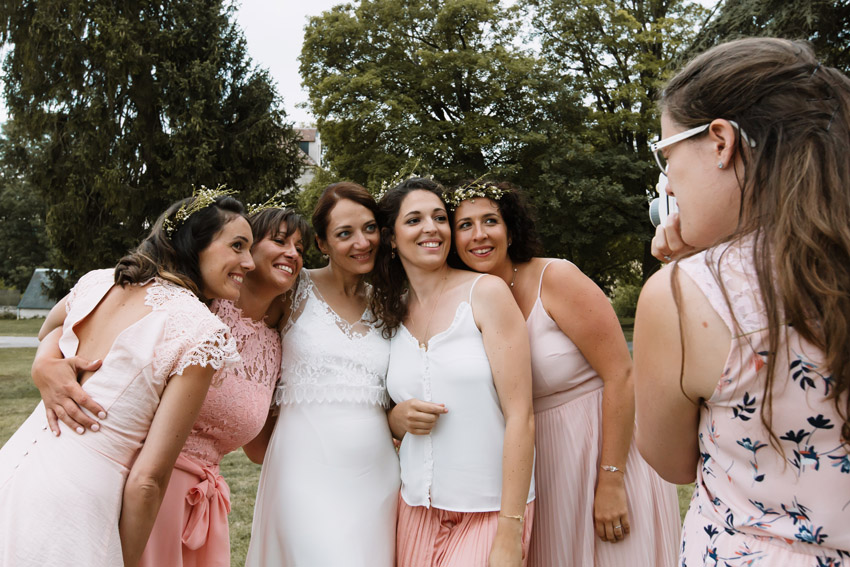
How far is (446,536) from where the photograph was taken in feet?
9.75

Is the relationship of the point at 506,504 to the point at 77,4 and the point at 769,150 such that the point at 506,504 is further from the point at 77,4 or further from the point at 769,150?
the point at 77,4

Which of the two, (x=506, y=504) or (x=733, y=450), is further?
(x=506, y=504)

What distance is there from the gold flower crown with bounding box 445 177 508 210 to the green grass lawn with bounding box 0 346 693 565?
3.88 metres

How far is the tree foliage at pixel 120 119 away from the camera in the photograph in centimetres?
2367

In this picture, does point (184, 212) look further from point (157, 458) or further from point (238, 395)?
point (157, 458)

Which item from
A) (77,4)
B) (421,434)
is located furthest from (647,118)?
(421,434)

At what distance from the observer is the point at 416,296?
347cm

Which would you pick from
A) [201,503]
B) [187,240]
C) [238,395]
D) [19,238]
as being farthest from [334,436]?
[19,238]

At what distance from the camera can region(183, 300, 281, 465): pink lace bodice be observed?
126 inches

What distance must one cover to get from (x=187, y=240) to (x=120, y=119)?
83.5ft

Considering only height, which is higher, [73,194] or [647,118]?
[647,118]

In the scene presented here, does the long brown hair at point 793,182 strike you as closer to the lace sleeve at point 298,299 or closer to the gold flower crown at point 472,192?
the gold flower crown at point 472,192

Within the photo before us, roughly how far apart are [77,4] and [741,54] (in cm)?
2748

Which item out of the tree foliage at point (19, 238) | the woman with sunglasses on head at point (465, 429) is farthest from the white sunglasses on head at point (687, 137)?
the tree foliage at point (19, 238)
